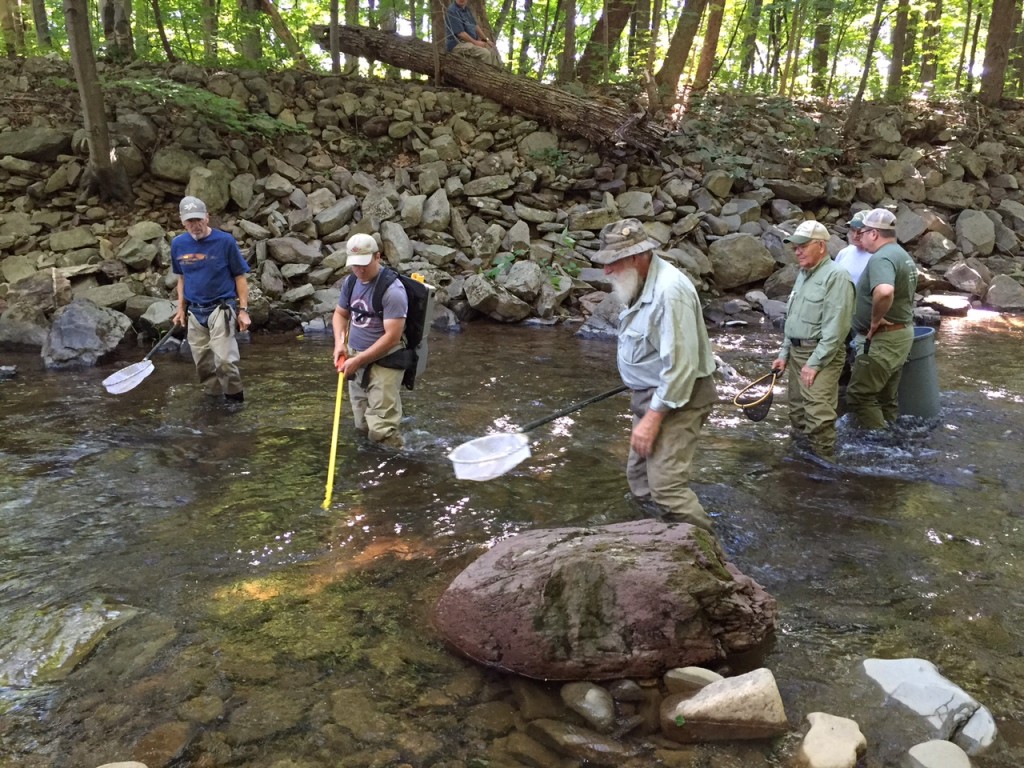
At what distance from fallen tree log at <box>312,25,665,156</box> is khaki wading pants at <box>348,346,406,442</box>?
11.9 meters

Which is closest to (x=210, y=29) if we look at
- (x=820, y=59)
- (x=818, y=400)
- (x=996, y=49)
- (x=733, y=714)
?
(x=818, y=400)

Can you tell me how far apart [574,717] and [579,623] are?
1.41ft

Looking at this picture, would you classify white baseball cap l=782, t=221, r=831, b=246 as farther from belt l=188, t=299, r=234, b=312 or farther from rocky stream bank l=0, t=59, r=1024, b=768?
rocky stream bank l=0, t=59, r=1024, b=768

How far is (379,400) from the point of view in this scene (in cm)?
645

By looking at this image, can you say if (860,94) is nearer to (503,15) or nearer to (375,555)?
(503,15)

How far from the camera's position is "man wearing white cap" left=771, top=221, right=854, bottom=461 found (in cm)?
584

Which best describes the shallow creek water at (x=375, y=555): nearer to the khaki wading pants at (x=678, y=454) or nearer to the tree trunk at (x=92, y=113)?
the khaki wading pants at (x=678, y=454)

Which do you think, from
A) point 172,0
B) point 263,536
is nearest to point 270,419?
point 263,536

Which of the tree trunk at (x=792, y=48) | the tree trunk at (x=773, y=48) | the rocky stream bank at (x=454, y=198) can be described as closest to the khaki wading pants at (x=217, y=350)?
the rocky stream bank at (x=454, y=198)

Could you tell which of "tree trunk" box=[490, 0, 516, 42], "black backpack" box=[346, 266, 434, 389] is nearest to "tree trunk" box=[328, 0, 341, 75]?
"tree trunk" box=[490, 0, 516, 42]

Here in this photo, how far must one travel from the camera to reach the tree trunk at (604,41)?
19.8m

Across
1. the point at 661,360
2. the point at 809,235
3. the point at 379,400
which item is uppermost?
the point at 809,235

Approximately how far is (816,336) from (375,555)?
414 centimetres

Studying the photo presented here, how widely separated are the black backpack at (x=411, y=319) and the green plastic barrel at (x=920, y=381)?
189 inches
